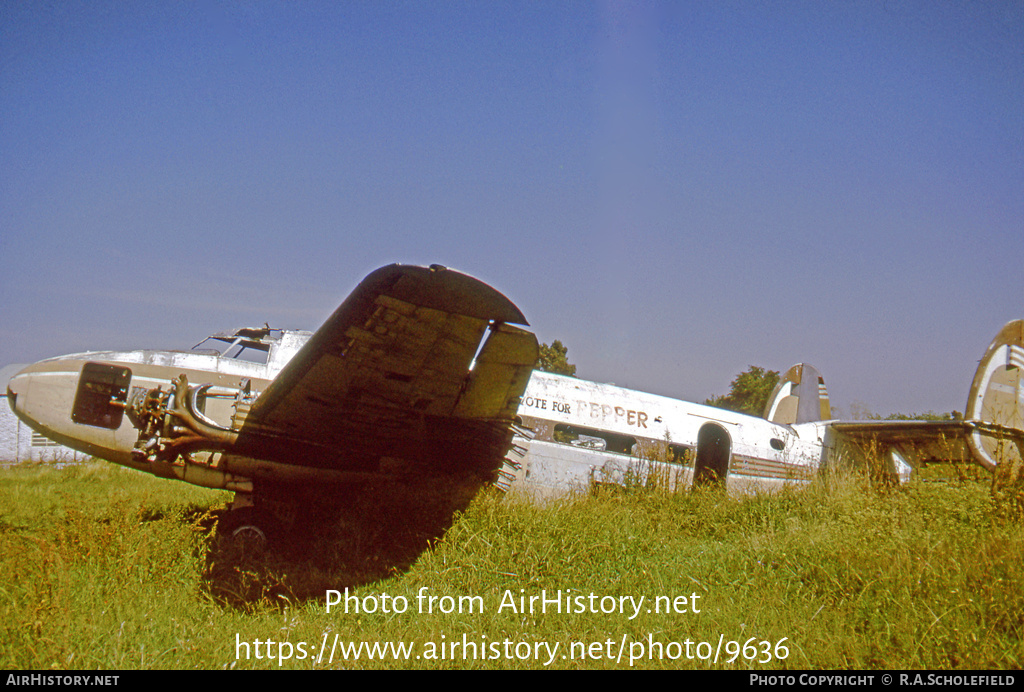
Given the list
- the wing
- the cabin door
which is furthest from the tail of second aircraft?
the wing

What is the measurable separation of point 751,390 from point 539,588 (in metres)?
28.9

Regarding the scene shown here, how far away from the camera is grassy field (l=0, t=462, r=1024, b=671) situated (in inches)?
135

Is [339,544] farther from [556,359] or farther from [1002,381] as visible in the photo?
[556,359]

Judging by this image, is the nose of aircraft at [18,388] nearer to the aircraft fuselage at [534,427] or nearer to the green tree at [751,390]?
the aircraft fuselage at [534,427]

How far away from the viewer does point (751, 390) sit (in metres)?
30.3

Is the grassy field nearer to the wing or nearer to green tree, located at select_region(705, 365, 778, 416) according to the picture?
the wing

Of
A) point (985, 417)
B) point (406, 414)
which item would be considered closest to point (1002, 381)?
point (985, 417)

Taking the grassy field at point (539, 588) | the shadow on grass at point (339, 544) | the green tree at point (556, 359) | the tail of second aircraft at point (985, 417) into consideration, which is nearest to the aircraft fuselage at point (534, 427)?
the shadow on grass at point (339, 544)

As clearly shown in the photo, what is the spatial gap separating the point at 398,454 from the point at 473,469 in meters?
1.15

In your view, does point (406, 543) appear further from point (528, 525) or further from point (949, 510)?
point (949, 510)

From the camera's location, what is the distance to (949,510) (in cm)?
549

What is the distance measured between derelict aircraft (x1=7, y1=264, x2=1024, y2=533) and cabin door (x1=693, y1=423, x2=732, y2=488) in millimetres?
54

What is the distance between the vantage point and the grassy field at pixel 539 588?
11.3ft

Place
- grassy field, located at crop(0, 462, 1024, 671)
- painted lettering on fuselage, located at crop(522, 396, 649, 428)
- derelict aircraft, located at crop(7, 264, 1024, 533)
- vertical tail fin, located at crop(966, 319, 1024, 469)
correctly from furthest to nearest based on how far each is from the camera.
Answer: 1. vertical tail fin, located at crop(966, 319, 1024, 469)
2. painted lettering on fuselage, located at crop(522, 396, 649, 428)
3. derelict aircraft, located at crop(7, 264, 1024, 533)
4. grassy field, located at crop(0, 462, 1024, 671)
